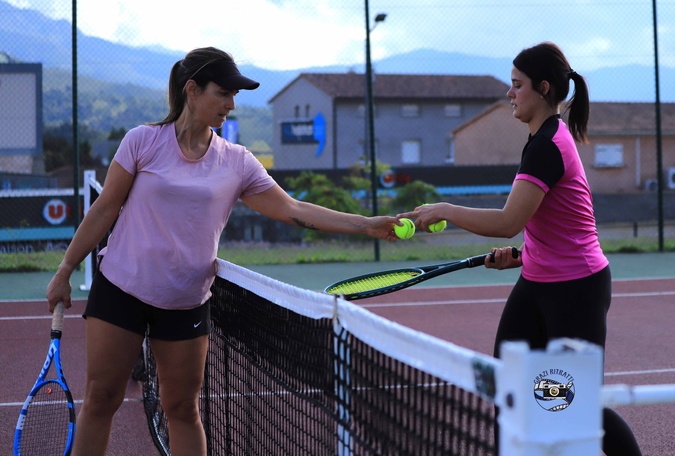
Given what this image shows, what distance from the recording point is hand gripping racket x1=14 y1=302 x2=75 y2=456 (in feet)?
13.2

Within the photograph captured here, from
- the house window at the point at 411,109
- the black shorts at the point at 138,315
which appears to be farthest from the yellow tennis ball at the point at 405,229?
the house window at the point at 411,109

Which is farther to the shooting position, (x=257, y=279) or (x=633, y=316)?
(x=633, y=316)

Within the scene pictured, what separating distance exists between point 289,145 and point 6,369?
36.1 m

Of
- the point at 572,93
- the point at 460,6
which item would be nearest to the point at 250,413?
the point at 572,93

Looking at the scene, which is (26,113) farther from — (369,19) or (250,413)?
(250,413)

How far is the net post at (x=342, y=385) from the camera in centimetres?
269

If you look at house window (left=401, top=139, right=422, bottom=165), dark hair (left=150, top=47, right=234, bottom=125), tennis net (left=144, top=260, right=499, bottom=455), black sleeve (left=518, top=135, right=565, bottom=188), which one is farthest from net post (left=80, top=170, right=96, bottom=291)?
house window (left=401, top=139, right=422, bottom=165)

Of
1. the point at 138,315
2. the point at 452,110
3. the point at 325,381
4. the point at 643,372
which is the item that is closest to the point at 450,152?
the point at 452,110

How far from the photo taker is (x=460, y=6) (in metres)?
14.7

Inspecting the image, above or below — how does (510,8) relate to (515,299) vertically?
above

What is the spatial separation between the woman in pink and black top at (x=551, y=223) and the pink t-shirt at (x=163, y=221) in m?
0.89

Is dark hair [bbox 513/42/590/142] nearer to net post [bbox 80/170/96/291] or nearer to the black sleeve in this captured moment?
the black sleeve

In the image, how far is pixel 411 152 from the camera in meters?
46.3

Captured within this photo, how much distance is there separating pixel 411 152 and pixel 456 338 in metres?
38.6
